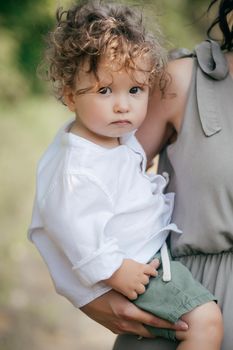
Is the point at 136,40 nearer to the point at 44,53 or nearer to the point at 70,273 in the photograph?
the point at 44,53

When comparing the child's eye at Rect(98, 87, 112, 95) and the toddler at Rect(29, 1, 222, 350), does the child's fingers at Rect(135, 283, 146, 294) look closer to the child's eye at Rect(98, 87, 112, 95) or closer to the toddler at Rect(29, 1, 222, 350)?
the toddler at Rect(29, 1, 222, 350)

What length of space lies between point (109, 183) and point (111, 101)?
0.68 feet

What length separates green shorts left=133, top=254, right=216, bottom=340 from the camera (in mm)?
2439

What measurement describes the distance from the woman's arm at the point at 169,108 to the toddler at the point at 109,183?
0.40 ft

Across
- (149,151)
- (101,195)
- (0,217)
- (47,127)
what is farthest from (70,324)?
(101,195)

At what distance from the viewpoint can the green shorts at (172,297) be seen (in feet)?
8.00

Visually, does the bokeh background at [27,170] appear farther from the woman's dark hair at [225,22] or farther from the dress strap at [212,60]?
the dress strap at [212,60]

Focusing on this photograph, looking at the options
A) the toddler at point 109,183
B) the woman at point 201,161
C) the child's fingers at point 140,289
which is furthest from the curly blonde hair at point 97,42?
the child's fingers at point 140,289

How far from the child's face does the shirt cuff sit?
30 centimetres

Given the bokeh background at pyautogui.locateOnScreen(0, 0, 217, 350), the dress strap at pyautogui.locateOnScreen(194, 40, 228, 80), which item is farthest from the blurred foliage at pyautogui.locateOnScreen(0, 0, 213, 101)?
the dress strap at pyautogui.locateOnScreen(194, 40, 228, 80)

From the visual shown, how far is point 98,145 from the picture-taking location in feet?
8.25

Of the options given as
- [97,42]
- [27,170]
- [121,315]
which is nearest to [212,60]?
[97,42]

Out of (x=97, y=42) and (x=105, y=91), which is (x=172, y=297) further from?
(x=97, y=42)

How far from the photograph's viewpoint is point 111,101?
246 centimetres
